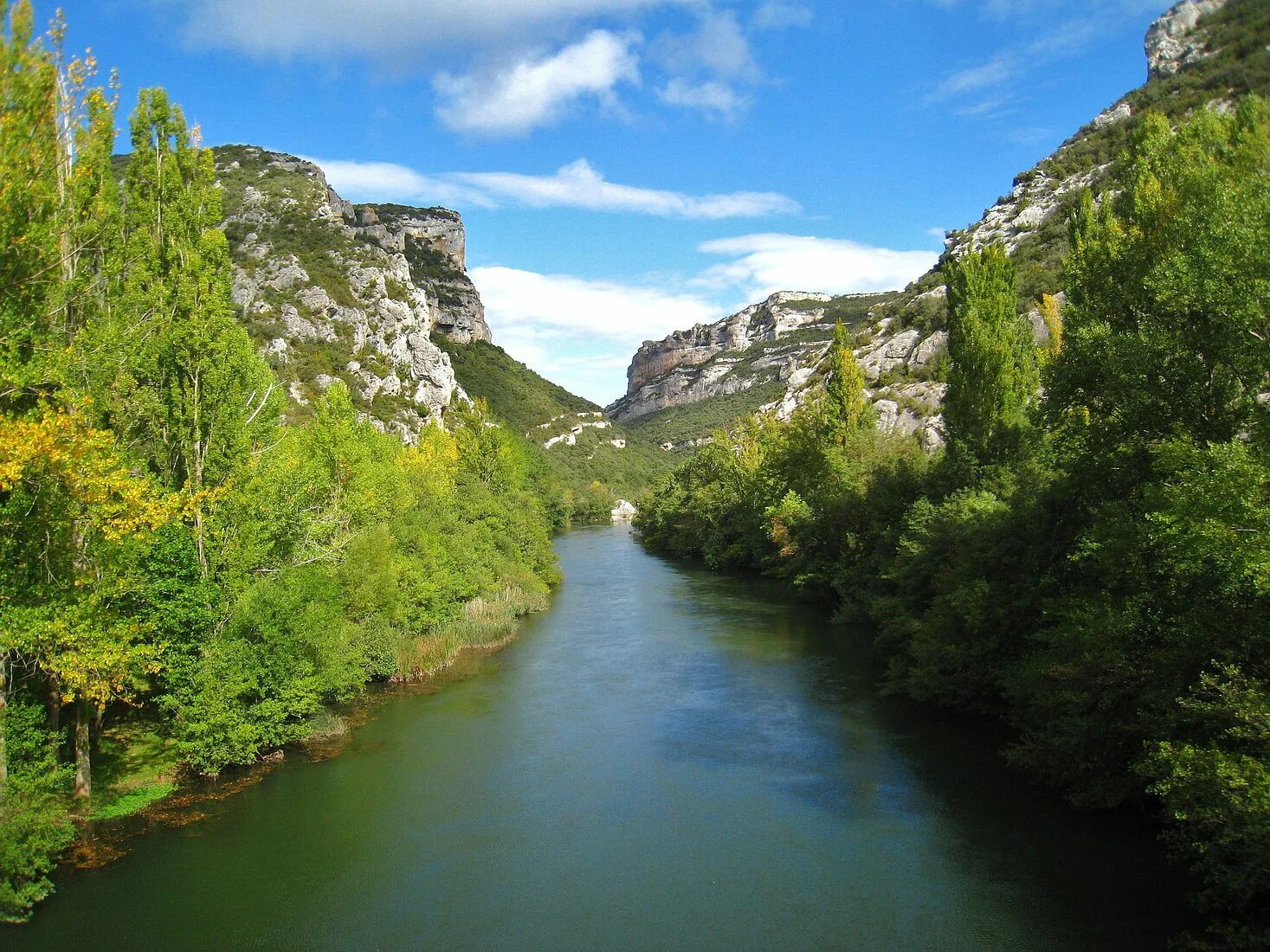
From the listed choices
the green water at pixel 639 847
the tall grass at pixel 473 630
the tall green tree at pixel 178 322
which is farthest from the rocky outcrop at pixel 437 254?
the green water at pixel 639 847

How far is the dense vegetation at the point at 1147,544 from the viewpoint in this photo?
1058cm

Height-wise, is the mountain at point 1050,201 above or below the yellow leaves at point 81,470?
above

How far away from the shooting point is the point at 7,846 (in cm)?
1176

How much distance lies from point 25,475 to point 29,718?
14.6 feet

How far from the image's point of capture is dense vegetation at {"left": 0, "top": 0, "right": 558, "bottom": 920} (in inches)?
492

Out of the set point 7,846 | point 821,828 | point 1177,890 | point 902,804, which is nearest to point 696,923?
point 821,828

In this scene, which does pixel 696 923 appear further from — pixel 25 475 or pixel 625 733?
pixel 25 475

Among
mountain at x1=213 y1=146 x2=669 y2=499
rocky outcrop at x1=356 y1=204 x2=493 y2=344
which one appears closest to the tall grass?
mountain at x1=213 y1=146 x2=669 y2=499

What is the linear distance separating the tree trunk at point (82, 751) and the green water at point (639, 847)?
185 centimetres

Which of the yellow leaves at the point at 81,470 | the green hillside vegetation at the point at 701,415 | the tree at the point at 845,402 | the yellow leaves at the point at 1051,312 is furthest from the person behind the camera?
the green hillside vegetation at the point at 701,415

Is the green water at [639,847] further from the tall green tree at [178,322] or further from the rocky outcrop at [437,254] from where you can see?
the rocky outcrop at [437,254]

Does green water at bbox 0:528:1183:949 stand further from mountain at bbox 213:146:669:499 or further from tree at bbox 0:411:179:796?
mountain at bbox 213:146:669:499

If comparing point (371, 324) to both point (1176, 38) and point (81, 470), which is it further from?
point (1176, 38)

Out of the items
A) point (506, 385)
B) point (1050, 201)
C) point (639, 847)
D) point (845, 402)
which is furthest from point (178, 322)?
point (506, 385)
